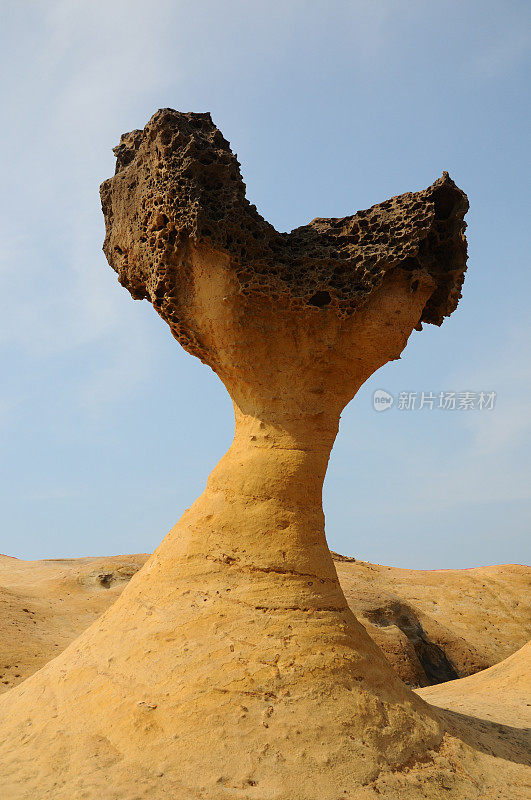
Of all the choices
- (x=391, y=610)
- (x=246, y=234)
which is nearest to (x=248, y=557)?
(x=246, y=234)

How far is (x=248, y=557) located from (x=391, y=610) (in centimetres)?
782

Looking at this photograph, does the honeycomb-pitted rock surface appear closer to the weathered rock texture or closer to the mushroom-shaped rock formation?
the mushroom-shaped rock formation

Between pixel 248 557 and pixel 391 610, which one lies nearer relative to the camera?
pixel 248 557

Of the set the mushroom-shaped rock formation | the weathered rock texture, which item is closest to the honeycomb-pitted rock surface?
the mushroom-shaped rock formation

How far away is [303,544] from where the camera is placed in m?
5.40

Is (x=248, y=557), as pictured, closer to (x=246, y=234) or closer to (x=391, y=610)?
(x=246, y=234)

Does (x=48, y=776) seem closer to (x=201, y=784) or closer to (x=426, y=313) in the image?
(x=201, y=784)

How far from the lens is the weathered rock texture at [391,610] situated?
10465 millimetres

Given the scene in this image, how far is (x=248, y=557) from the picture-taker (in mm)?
5223

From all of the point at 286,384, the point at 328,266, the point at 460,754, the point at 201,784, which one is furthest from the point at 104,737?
the point at 328,266

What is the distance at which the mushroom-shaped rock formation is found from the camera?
4.25 metres

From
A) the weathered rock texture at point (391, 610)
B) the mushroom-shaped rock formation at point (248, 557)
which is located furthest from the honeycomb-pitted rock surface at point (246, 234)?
the weathered rock texture at point (391, 610)

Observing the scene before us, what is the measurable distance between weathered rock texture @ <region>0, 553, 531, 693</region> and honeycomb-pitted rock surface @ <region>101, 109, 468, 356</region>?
19.6 ft

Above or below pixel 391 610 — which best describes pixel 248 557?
below
